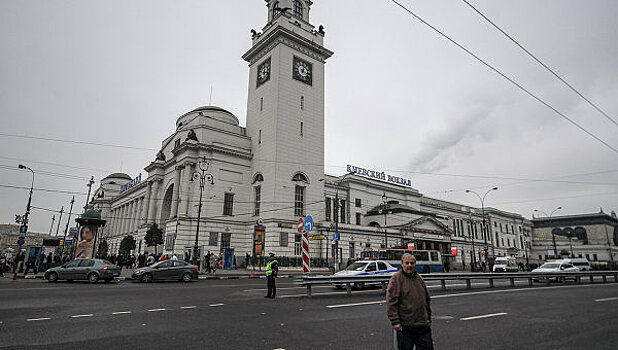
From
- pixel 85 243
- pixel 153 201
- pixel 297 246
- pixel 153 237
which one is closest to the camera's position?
pixel 85 243

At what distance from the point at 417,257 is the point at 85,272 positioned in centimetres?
2663

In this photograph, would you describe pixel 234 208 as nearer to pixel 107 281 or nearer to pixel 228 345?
pixel 107 281

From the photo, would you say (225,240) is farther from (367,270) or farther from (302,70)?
(367,270)

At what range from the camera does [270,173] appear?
44.3 m

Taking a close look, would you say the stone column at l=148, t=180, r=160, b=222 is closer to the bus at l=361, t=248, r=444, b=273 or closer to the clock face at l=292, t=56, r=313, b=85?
the clock face at l=292, t=56, r=313, b=85

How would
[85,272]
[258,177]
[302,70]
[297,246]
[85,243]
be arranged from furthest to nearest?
[302,70] < [258,177] < [297,246] < [85,243] < [85,272]

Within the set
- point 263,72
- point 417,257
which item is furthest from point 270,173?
point 417,257

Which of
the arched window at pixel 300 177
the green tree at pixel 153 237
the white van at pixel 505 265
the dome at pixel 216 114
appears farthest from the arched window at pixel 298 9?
the white van at pixel 505 265

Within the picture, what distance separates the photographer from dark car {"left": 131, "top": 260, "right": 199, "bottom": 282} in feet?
74.0

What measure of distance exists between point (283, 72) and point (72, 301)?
38806 mm

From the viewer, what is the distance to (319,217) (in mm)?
47156

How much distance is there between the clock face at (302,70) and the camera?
158 ft

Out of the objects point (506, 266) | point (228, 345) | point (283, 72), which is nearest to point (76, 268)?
point (228, 345)

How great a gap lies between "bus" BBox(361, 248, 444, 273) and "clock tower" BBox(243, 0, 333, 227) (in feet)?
43.0
